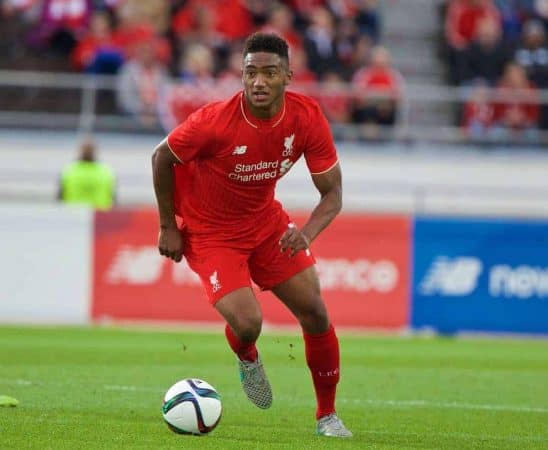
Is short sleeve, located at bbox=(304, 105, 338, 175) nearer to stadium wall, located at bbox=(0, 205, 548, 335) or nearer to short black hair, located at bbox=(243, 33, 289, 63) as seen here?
short black hair, located at bbox=(243, 33, 289, 63)

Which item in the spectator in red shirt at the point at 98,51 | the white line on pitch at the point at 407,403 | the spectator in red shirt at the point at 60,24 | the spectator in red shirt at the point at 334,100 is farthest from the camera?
the spectator in red shirt at the point at 60,24

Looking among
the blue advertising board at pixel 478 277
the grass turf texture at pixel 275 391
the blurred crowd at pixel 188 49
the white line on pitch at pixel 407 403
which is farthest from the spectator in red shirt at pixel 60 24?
the white line on pitch at pixel 407 403

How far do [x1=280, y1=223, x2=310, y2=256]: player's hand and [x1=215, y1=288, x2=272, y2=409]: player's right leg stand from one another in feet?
1.57

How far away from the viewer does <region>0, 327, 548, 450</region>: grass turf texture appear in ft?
26.1

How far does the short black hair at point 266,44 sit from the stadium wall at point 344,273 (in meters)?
9.25

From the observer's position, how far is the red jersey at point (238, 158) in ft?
26.6

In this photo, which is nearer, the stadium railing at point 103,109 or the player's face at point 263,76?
the player's face at point 263,76

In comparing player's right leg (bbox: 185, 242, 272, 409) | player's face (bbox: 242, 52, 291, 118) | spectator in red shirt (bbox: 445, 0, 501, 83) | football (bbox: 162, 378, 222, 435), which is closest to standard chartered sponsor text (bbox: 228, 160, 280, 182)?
player's face (bbox: 242, 52, 291, 118)

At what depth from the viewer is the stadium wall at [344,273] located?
17.2 metres

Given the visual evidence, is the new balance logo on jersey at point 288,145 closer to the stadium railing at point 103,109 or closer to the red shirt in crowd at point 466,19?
the stadium railing at point 103,109

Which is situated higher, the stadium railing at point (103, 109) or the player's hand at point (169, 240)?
the stadium railing at point (103, 109)

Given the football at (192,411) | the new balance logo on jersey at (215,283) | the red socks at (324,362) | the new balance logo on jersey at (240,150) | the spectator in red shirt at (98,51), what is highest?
the spectator in red shirt at (98,51)

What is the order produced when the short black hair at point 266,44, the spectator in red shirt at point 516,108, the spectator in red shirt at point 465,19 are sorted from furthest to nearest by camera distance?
1. the spectator in red shirt at point 465,19
2. the spectator in red shirt at point 516,108
3. the short black hair at point 266,44

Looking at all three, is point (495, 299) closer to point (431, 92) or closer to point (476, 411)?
point (431, 92)
